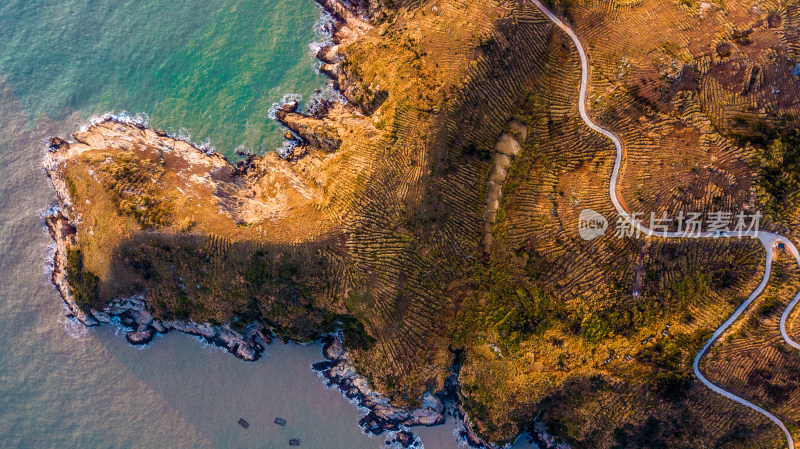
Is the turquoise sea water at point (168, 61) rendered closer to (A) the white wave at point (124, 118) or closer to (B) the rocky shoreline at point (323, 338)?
(A) the white wave at point (124, 118)

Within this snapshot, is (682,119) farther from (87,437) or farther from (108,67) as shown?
(87,437)

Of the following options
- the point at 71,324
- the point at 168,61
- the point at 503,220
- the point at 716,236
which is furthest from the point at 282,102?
the point at 716,236

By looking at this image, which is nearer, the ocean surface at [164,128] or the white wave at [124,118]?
the ocean surface at [164,128]

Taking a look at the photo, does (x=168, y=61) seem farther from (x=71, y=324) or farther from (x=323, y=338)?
(x=323, y=338)

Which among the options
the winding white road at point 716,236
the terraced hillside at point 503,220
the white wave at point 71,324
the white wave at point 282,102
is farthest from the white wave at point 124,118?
the winding white road at point 716,236

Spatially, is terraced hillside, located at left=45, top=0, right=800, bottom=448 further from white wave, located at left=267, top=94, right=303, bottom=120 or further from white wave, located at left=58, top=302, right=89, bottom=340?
white wave, located at left=267, top=94, right=303, bottom=120

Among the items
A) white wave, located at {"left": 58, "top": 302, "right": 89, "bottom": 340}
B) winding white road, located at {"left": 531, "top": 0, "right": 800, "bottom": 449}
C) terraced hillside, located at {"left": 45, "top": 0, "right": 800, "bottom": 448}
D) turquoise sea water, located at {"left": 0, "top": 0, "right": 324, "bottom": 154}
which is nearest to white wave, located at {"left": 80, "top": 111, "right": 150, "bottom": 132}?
turquoise sea water, located at {"left": 0, "top": 0, "right": 324, "bottom": 154}
